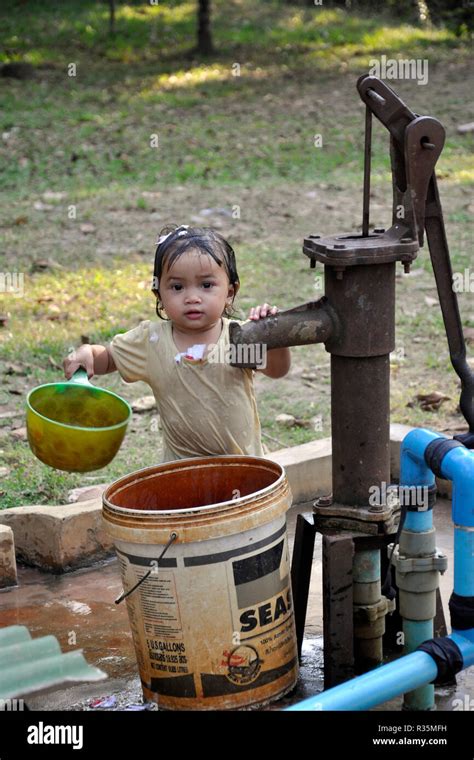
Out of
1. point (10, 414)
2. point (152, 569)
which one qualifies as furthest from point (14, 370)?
point (152, 569)

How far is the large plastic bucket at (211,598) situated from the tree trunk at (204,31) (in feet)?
38.7

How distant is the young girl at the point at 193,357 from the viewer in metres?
3.12

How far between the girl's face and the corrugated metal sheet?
3.23 ft

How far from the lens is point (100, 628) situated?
3613mm

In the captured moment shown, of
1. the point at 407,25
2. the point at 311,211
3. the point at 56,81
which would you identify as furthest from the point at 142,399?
the point at 407,25

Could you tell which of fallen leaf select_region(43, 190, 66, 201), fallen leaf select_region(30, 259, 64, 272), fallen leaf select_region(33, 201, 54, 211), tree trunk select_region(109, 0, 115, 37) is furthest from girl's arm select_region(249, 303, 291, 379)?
tree trunk select_region(109, 0, 115, 37)

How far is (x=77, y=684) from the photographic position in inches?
128

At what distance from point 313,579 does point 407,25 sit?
13.4 meters

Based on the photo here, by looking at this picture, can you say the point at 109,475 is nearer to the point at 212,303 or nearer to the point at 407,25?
the point at 212,303

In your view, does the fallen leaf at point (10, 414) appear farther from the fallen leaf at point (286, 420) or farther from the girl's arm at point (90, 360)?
the girl's arm at point (90, 360)

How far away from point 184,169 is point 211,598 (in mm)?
7179

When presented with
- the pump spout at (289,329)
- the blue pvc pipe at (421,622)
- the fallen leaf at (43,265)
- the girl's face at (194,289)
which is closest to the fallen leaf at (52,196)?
the fallen leaf at (43,265)

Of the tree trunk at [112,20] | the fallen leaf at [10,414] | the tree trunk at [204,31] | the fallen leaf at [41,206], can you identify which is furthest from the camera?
the tree trunk at [112,20]

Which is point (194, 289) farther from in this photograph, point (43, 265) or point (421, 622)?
point (43, 265)
